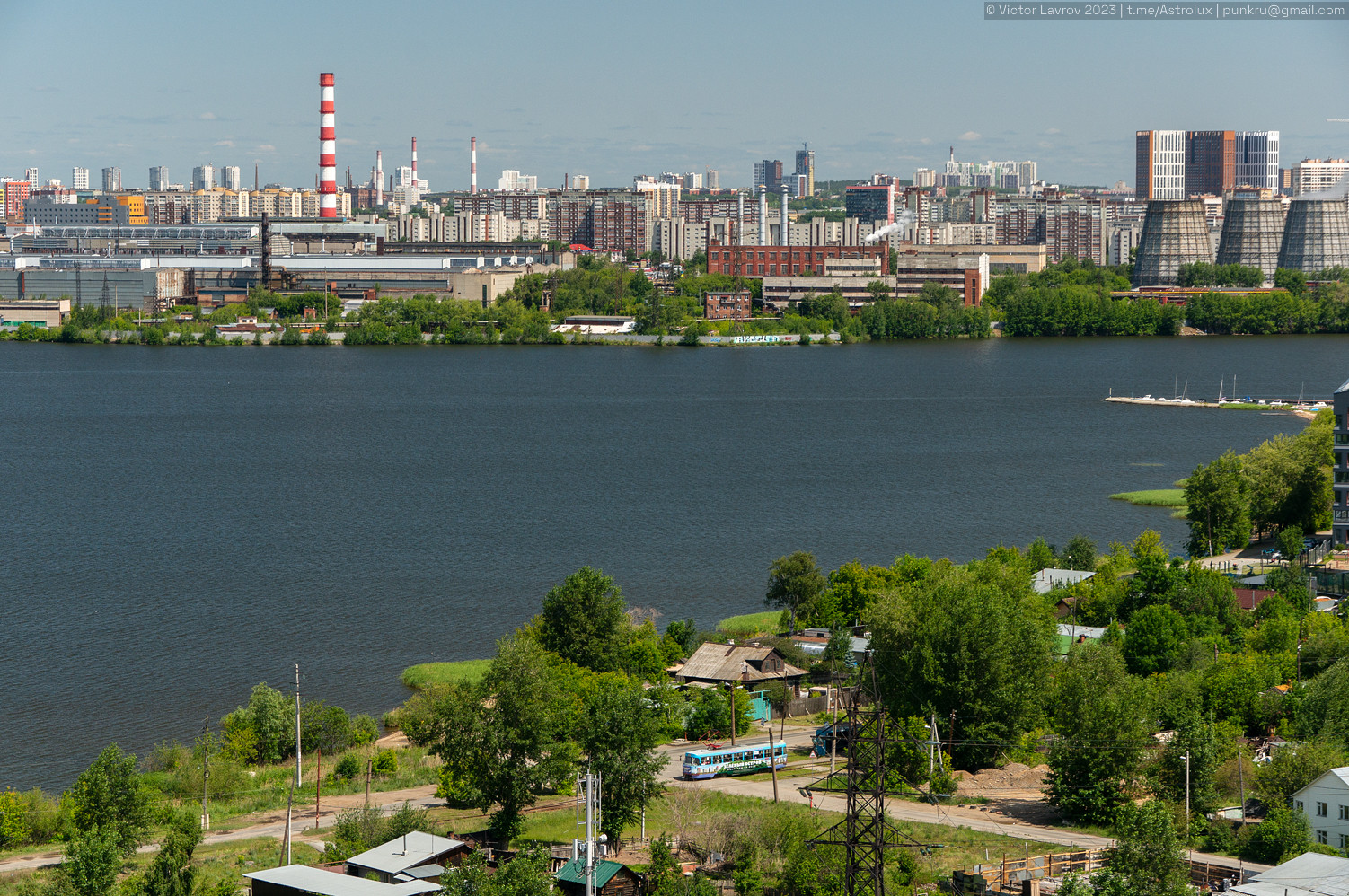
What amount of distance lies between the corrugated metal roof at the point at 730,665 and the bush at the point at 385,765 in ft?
7.42

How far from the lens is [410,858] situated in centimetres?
699

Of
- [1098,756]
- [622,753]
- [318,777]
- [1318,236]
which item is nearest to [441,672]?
Result: [318,777]

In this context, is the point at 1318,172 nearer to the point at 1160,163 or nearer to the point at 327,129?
the point at 1160,163

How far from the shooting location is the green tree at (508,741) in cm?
780

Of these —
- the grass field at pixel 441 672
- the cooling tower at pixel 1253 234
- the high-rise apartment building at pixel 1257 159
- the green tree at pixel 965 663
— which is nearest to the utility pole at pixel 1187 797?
the green tree at pixel 965 663

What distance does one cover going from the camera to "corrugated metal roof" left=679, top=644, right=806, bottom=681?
10.5m

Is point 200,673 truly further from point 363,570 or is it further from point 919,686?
point 919,686

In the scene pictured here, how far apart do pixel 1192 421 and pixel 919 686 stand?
61.4ft

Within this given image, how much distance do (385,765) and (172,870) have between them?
2.63 metres

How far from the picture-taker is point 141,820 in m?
7.84

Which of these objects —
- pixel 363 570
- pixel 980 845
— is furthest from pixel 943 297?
pixel 980 845

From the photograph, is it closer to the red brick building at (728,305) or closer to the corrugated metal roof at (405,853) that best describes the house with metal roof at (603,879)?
the corrugated metal roof at (405,853)

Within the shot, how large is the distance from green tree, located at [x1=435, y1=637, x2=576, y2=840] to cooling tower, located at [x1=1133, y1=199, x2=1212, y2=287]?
166 feet

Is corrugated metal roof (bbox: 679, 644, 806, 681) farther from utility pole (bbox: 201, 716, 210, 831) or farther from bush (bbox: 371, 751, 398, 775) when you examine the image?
utility pole (bbox: 201, 716, 210, 831)
